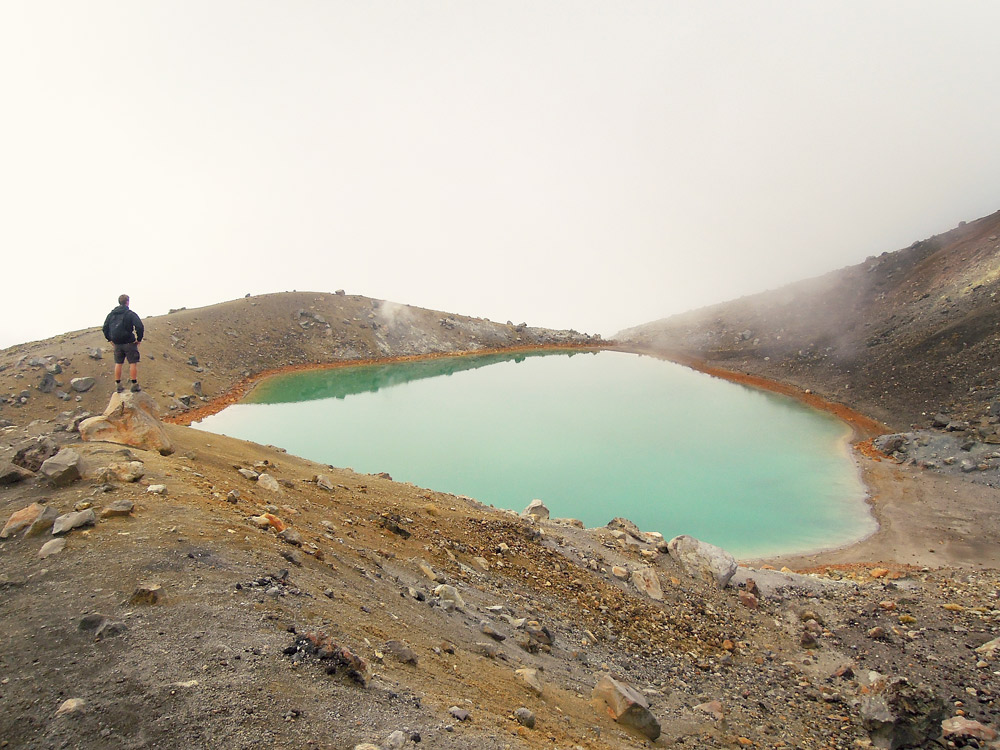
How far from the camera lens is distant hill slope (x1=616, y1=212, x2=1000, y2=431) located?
93.5 feet

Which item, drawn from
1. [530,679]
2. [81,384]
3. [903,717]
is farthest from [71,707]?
[81,384]

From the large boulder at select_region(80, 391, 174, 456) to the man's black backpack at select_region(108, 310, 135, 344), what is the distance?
215cm

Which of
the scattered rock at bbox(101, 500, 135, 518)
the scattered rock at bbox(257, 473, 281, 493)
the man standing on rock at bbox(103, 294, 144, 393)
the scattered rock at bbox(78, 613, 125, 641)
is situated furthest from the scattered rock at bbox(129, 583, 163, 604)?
the man standing on rock at bbox(103, 294, 144, 393)

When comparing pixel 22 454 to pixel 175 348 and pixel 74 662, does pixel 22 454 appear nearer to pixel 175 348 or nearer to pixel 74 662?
pixel 74 662

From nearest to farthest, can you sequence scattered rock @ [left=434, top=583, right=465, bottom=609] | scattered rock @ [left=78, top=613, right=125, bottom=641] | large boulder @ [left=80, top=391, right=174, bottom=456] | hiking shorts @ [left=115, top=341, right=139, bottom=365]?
scattered rock @ [left=78, top=613, right=125, bottom=641] → scattered rock @ [left=434, top=583, right=465, bottom=609] → large boulder @ [left=80, top=391, right=174, bottom=456] → hiking shorts @ [left=115, top=341, right=139, bottom=365]

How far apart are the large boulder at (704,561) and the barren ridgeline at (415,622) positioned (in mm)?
51

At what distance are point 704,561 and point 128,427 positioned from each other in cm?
1194

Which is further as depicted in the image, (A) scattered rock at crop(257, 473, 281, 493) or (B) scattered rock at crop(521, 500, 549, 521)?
(B) scattered rock at crop(521, 500, 549, 521)

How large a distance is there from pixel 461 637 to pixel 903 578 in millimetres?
11759

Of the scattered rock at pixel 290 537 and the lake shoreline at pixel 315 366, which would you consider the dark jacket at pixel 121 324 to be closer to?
the scattered rock at pixel 290 537

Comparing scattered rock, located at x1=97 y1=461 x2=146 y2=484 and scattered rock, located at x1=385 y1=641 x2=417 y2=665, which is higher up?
scattered rock, located at x1=97 y1=461 x2=146 y2=484

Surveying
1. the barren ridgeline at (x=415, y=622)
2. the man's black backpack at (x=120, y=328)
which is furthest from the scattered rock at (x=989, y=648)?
the man's black backpack at (x=120, y=328)

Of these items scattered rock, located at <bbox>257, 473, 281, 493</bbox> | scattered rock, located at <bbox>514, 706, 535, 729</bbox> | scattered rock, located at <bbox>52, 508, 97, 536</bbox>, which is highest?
scattered rock, located at <bbox>52, 508, 97, 536</bbox>

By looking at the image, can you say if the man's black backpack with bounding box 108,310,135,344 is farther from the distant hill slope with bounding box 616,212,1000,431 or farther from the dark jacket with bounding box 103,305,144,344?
the distant hill slope with bounding box 616,212,1000,431
